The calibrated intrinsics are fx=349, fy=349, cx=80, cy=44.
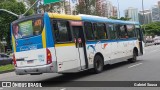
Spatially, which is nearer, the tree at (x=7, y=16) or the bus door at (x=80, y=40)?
the bus door at (x=80, y=40)

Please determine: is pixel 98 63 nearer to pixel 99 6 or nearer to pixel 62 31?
pixel 62 31

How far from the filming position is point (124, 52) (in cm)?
2059

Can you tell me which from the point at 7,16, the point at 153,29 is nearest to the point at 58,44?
the point at 7,16

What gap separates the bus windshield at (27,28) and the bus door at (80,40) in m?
1.77

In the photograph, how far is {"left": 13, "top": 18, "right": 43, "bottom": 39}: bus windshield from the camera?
13.7 meters

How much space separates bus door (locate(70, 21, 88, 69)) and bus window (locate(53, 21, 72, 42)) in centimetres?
47

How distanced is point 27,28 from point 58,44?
148 centimetres

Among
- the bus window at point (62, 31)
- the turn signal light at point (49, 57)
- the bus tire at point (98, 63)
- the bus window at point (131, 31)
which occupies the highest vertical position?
the bus window at point (62, 31)

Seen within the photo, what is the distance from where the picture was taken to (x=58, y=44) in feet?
45.2

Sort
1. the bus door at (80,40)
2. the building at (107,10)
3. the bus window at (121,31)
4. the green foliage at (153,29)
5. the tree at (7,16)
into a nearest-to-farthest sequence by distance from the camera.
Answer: the bus door at (80,40) → the bus window at (121,31) → the tree at (7,16) → the building at (107,10) → the green foliage at (153,29)

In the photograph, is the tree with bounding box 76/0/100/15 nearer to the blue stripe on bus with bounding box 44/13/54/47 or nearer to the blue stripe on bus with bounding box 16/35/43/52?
the blue stripe on bus with bounding box 16/35/43/52

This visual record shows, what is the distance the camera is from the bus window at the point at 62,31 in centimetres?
1384

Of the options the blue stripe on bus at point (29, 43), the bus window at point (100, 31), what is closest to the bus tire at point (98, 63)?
the bus window at point (100, 31)

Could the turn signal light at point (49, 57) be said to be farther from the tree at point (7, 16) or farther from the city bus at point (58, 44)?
the tree at point (7, 16)
